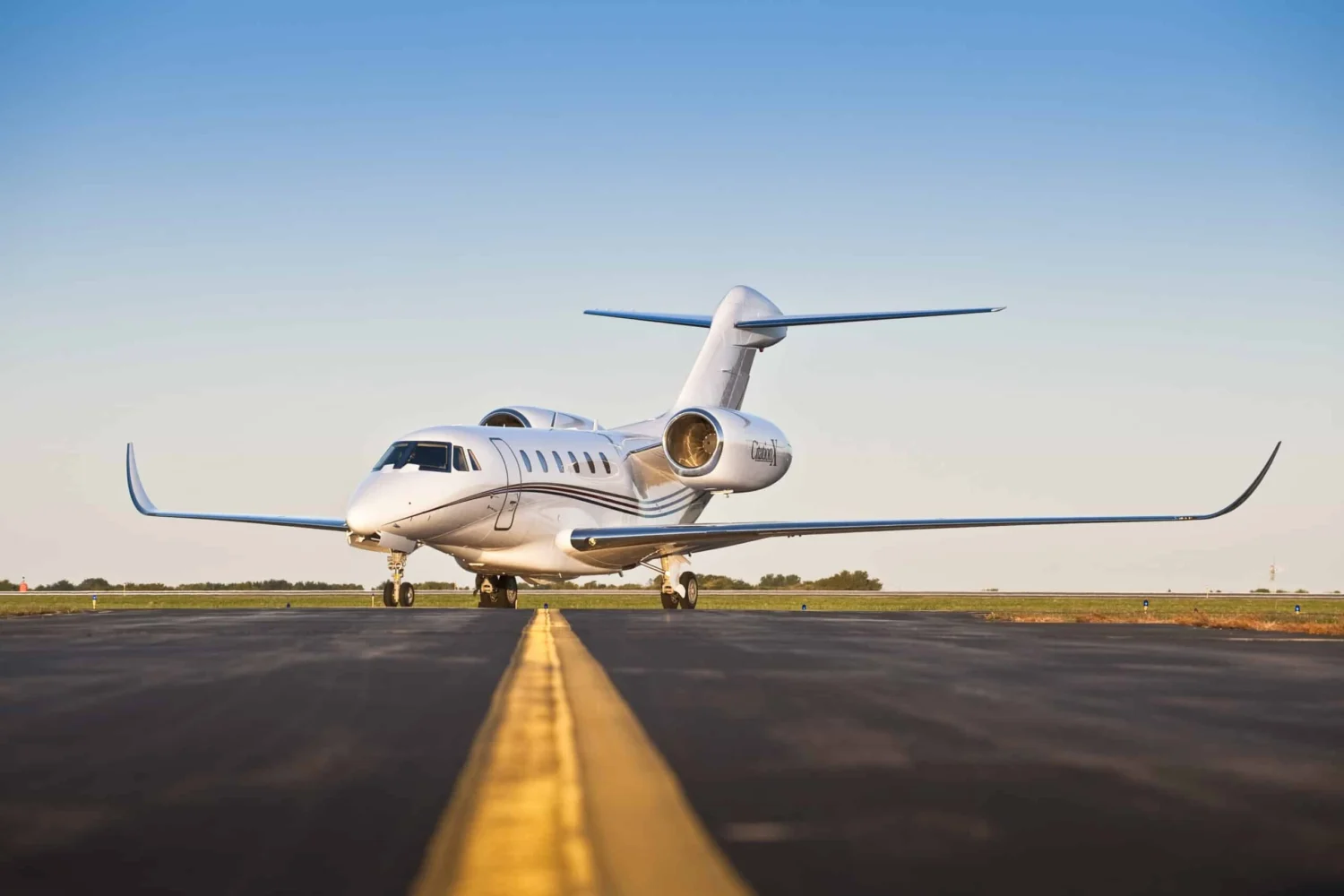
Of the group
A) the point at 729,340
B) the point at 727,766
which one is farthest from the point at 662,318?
the point at 727,766

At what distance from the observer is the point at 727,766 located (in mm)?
6566

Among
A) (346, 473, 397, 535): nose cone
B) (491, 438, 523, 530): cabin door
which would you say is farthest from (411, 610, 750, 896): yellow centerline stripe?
(491, 438, 523, 530): cabin door

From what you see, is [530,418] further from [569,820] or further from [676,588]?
[569,820]

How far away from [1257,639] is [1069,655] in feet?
17.9

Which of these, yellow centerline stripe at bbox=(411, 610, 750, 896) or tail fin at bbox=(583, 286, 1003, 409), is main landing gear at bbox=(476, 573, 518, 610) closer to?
tail fin at bbox=(583, 286, 1003, 409)

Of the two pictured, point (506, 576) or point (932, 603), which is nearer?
point (506, 576)

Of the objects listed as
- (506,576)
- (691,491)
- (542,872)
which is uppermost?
(691,491)

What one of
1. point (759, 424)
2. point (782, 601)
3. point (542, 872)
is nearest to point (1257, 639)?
point (542, 872)

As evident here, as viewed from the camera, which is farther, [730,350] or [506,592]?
[730,350]

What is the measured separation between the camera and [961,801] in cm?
565

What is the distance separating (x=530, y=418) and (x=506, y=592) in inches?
203

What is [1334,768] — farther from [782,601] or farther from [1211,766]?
[782,601]

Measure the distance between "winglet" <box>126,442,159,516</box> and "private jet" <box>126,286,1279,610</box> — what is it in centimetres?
4

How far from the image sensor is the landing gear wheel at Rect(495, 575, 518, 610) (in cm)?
3766
